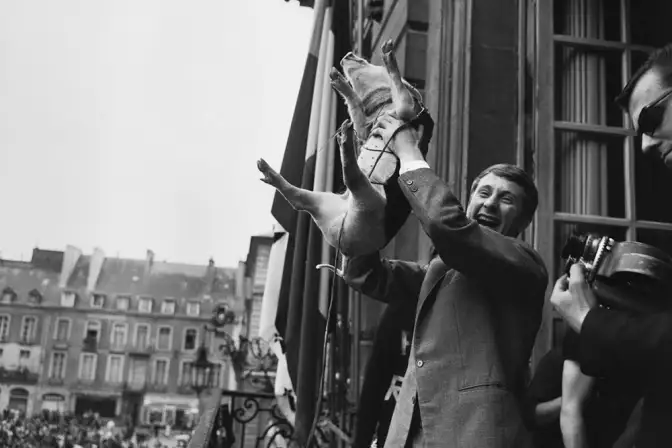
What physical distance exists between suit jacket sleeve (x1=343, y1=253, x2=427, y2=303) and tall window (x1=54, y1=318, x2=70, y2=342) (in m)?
72.3

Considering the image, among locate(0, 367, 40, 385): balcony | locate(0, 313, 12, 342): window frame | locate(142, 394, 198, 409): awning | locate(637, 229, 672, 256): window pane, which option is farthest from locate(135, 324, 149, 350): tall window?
locate(637, 229, 672, 256): window pane

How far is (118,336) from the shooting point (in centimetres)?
7262

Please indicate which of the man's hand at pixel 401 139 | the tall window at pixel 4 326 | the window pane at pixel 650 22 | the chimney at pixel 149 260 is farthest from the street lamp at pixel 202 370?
the chimney at pixel 149 260

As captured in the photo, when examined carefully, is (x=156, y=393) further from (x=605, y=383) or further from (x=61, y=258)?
(x=605, y=383)

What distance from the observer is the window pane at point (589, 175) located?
463 cm

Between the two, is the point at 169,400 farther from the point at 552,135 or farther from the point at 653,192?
the point at 653,192

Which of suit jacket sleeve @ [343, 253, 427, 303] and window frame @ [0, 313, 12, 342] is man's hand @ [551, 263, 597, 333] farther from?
window frame @ [0, 313, 12, 342]

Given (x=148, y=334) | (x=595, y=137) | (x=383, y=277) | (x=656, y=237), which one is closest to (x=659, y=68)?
(x=383, y=277)

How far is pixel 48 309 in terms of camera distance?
70.8m

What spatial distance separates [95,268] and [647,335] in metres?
74.7

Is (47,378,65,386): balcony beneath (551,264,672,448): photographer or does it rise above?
above

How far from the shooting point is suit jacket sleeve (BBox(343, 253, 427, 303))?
2695 mm

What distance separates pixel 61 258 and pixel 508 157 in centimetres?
7395

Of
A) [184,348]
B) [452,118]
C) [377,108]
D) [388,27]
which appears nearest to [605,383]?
[377,108]
